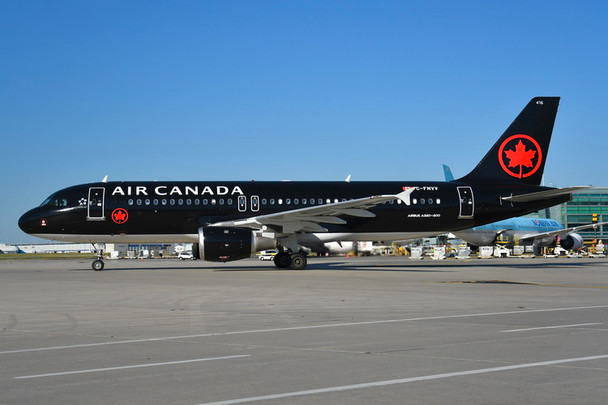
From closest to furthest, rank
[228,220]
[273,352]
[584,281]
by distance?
[273,352] < [584,281] < [228,220]

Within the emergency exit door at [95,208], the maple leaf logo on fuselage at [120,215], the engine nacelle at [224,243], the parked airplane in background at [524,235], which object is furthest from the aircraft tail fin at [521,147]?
the parked airplane in background at [524,235]

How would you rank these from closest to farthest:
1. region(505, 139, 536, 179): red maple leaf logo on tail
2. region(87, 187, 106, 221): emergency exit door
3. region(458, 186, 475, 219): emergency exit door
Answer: region(87, 187, 106, 221): emergency exit door
region(458, 186, 475, 219): emergency exit door
region(505, 139, 536, 179): red maple leaf logo on tail

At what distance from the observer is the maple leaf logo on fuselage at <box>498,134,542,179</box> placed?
34.4m

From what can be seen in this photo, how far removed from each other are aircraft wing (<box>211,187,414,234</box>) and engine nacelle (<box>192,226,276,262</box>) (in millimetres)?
1215

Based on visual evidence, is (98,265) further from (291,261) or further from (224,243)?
(291,261)

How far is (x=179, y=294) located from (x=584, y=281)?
45.8 ft

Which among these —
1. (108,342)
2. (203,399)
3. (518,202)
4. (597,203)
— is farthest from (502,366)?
(597,203)

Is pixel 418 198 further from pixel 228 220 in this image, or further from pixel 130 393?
pixel 130 393

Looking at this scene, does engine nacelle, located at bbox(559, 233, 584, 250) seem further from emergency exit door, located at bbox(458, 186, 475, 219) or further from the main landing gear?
the main landing gear

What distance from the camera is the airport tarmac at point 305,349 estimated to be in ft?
20.1

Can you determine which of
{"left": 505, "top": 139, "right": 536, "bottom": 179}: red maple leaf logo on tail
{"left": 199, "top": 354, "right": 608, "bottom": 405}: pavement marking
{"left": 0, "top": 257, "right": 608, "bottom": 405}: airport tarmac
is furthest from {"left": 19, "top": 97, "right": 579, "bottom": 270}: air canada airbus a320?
{"left": 199, "top": 354, "right": 608, "bottom": 405}: pavement marking

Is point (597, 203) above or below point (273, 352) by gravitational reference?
above

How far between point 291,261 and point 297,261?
284 millimetres

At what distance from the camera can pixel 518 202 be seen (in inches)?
1308
